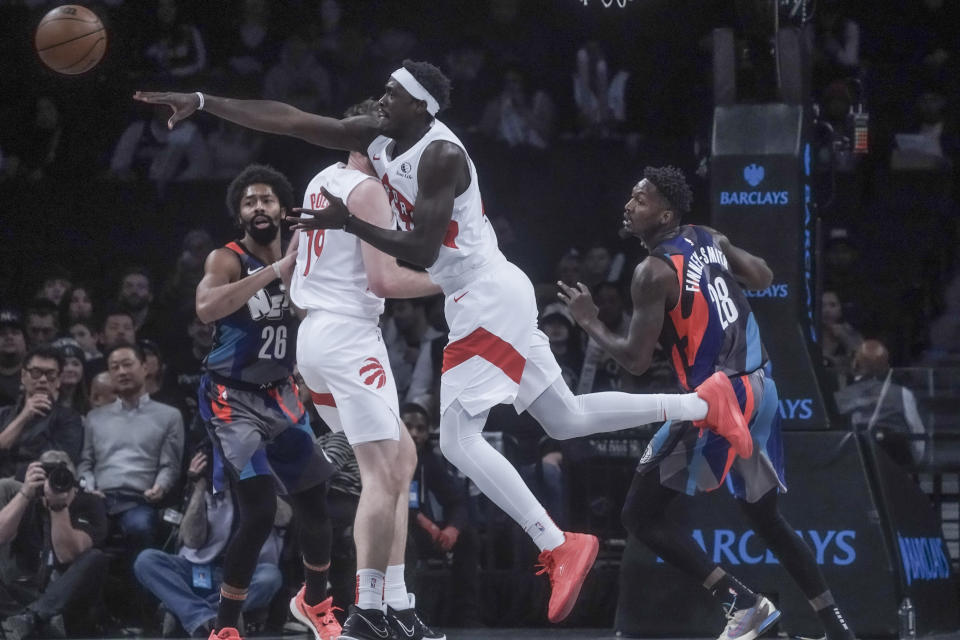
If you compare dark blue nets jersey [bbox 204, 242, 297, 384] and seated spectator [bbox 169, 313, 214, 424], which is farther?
seated spectator [bbox 169, 313, 214, 424]

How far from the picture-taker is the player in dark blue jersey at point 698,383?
6184 mm

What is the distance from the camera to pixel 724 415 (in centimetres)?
602

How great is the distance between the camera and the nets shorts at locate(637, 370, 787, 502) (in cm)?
625

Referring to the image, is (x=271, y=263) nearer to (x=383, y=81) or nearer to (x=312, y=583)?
(x=312, y=583)

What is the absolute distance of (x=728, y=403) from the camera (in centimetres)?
604

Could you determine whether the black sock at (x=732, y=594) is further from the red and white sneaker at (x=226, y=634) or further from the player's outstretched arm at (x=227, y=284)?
the player's outstretched arm at (x=227, y=284)

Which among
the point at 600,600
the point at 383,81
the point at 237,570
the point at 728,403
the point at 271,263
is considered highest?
the point at 383,81

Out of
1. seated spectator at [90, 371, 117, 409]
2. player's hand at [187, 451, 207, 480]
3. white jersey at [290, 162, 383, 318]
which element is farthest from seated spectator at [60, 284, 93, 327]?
white jersey at [290, 162, 383, 318]

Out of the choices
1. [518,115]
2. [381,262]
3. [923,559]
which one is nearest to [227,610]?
[381,262]

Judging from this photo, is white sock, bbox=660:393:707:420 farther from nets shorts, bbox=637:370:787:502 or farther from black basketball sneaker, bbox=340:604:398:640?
black basketball sneaker, bbox=340:604:398:640

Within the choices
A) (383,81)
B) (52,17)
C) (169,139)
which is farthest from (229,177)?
(52,17)

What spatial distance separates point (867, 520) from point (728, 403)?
1.98m

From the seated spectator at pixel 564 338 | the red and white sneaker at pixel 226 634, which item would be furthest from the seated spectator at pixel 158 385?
the red and white sneaker at pixel 226 634

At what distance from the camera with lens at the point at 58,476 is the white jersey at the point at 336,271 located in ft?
9.87
